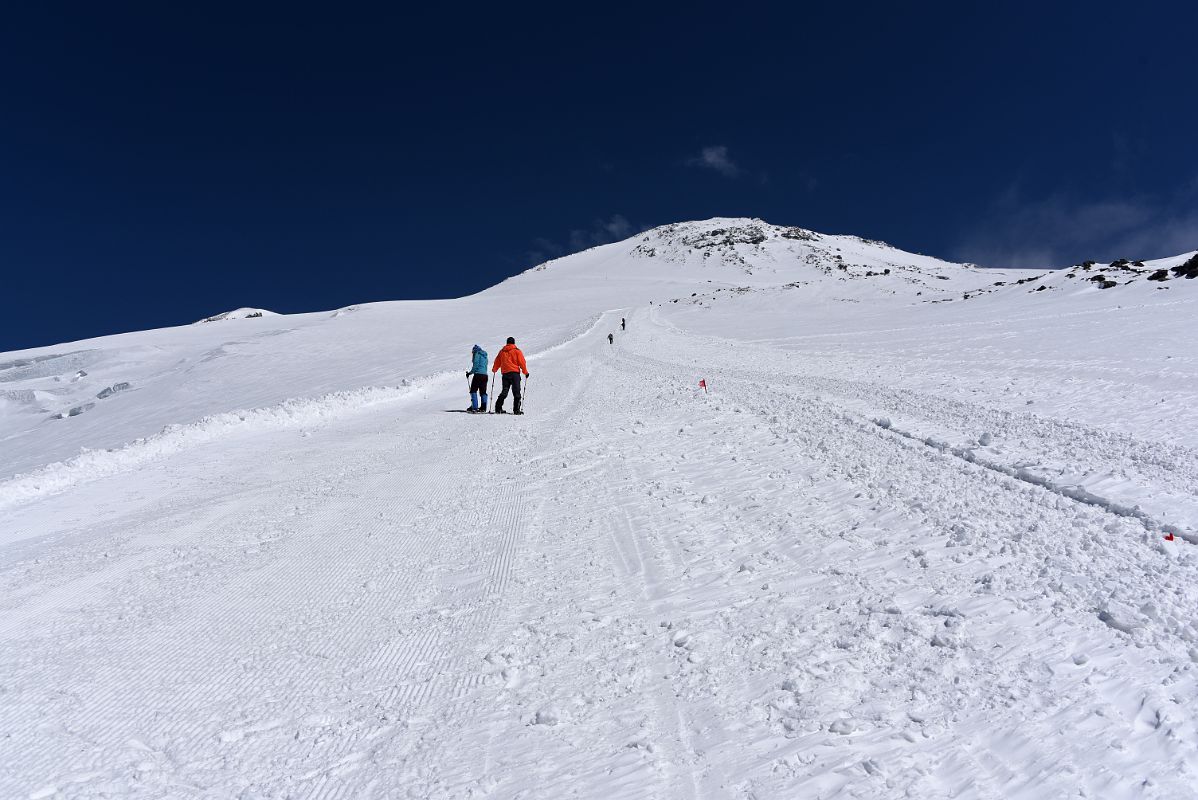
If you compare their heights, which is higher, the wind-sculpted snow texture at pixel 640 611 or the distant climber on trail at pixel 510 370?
the distant climber on trail at pixel 510 370

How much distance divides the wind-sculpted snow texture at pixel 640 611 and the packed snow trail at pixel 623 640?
2cm

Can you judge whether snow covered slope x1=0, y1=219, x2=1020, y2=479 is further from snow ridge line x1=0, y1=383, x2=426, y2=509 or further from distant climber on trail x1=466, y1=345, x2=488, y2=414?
distant climber on trail x1=466, y1=345, x2=488, y2=414

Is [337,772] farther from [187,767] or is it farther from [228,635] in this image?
[228,635]

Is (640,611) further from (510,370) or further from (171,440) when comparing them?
(171,440)

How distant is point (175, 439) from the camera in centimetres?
1216

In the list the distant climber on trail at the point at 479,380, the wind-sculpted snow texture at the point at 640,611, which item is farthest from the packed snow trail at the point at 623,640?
the distant climber on trail at the point at 479,380

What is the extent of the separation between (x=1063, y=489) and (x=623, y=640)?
4949mm

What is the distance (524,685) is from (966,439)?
719cm

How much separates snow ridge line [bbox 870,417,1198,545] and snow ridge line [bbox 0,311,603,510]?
1293 cm

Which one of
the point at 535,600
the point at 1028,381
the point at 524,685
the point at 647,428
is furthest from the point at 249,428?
the point at 1028,381

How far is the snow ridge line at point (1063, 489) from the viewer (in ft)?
17.1

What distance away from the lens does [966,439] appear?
331 inches

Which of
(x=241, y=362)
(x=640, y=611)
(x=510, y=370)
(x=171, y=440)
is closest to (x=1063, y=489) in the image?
(x=640, y=611)

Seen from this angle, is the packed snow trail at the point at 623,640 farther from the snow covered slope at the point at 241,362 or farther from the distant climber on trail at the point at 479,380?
the snow covered slope at the point at 241,362
